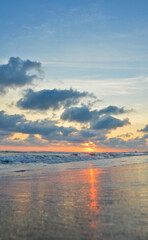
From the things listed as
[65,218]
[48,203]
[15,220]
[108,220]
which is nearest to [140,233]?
[108,220]

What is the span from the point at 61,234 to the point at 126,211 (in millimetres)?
1260

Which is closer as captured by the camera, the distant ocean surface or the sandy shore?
the sandy shore

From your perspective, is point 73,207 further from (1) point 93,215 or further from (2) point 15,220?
(2) point 15,220

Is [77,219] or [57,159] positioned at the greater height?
[77,219]

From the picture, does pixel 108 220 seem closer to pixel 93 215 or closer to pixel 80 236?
pixel 93 215

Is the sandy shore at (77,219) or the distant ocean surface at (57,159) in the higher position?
the sandy shore at (77,219)

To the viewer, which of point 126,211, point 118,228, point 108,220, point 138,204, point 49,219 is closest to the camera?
point 118,228

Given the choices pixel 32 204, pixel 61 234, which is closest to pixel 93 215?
pixel 61 234

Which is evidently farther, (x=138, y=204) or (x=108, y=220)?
(x=138, y=204)

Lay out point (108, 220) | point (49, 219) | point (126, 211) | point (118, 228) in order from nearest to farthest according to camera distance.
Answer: point (118, 228) → point (108, 220) → point (49, 219) → point (126, 211)

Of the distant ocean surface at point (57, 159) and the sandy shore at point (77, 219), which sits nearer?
the sandy shore at point (77, 219)

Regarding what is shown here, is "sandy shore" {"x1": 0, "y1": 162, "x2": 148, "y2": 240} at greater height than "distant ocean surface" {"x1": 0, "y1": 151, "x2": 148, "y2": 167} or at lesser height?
greater

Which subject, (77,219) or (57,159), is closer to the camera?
(77,219)

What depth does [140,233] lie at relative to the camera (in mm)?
2391
